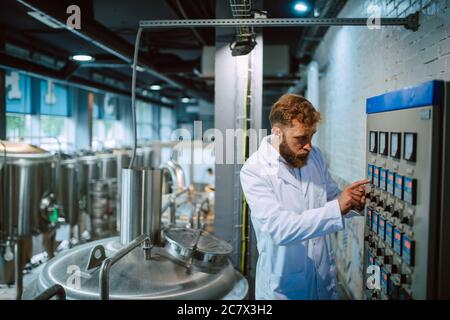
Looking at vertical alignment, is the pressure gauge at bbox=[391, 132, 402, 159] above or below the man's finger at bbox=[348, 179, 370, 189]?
above

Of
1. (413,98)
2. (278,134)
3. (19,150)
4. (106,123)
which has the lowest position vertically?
(19,150)

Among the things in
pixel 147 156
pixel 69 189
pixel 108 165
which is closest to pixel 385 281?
pixel 69 189

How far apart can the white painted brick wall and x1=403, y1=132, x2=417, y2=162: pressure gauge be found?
0.33 metres

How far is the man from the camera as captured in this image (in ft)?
5.16

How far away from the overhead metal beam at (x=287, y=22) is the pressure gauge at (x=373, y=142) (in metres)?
0.48

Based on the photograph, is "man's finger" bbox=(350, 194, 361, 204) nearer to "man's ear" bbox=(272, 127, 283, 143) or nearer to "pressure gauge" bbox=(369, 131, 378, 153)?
"pressure gauge" bbox=(369, 131, 378, 153)

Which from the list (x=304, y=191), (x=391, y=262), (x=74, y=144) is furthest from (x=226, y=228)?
(x=74, y=144)

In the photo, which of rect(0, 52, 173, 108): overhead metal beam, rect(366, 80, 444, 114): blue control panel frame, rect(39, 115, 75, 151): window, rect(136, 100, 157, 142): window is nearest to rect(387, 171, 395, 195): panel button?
rect(366, 80, 444, 114): blue control panel frame

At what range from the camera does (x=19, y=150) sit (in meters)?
3.73

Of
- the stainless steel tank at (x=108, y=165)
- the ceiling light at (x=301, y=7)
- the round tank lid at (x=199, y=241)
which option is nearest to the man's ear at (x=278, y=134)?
the round tank lid at (x=199, y=241)

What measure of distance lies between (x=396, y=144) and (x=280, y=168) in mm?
433

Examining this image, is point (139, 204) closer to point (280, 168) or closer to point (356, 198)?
point (280, 168)

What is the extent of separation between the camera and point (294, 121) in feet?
5.21

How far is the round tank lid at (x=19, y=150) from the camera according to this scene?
143 inches
